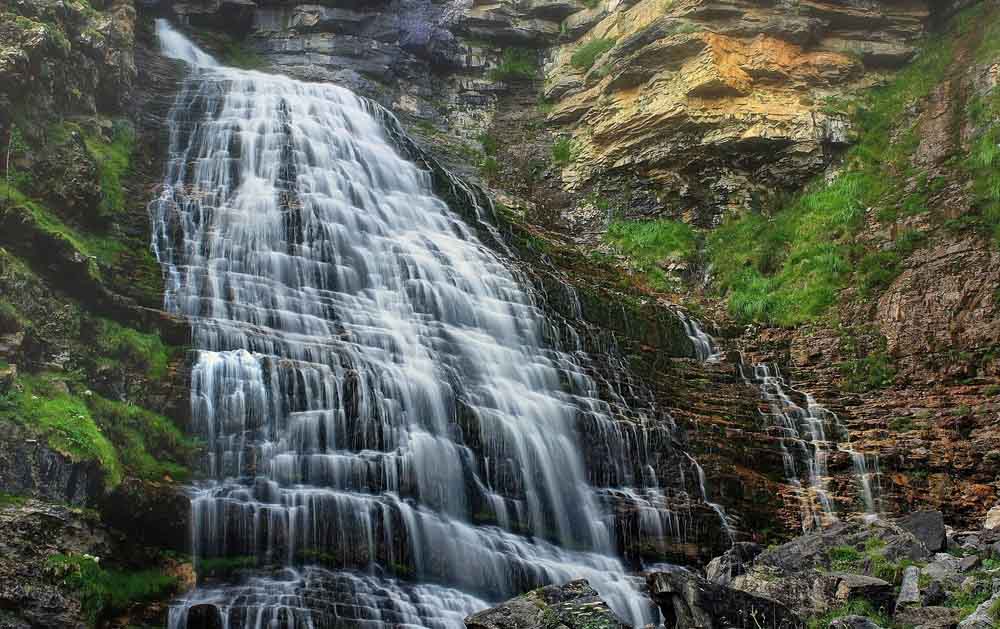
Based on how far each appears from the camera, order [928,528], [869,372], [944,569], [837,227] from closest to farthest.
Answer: [944,569]
[928,528]
[869,372]
[837,227]

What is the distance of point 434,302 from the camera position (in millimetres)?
16469

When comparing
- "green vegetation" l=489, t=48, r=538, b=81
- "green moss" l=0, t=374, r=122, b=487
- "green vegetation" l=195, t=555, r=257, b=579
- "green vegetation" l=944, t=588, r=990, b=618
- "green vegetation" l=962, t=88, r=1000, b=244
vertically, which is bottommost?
"green vegetation" l=944, t=588, r=990, b=618

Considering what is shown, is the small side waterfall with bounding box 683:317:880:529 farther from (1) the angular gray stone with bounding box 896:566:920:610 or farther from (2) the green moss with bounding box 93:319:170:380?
(2) the green moss with bounding box 93:319:170:380

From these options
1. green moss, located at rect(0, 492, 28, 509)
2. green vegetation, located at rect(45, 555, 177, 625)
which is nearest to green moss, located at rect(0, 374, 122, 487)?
green moss, located at rect(0, 492, 28, 509)

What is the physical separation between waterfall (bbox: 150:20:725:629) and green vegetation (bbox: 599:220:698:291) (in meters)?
5.46

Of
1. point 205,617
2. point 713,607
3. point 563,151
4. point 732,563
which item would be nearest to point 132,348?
point 205,617

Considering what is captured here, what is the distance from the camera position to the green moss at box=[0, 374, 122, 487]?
10.0 m

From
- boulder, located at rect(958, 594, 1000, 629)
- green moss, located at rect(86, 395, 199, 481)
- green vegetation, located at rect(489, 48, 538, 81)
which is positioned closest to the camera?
boulder, located at rect(958, 594, 1000, 629)

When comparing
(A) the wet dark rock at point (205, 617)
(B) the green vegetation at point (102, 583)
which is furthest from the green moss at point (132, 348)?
(A) the wet dark rock at point (205, 617)

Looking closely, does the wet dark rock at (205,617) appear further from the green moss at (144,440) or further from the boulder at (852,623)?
the boulder at (852,623)

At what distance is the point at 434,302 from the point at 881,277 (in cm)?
1050

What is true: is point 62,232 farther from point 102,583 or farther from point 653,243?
point 653,243

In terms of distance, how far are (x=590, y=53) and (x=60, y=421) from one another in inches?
890

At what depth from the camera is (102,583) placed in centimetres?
919
